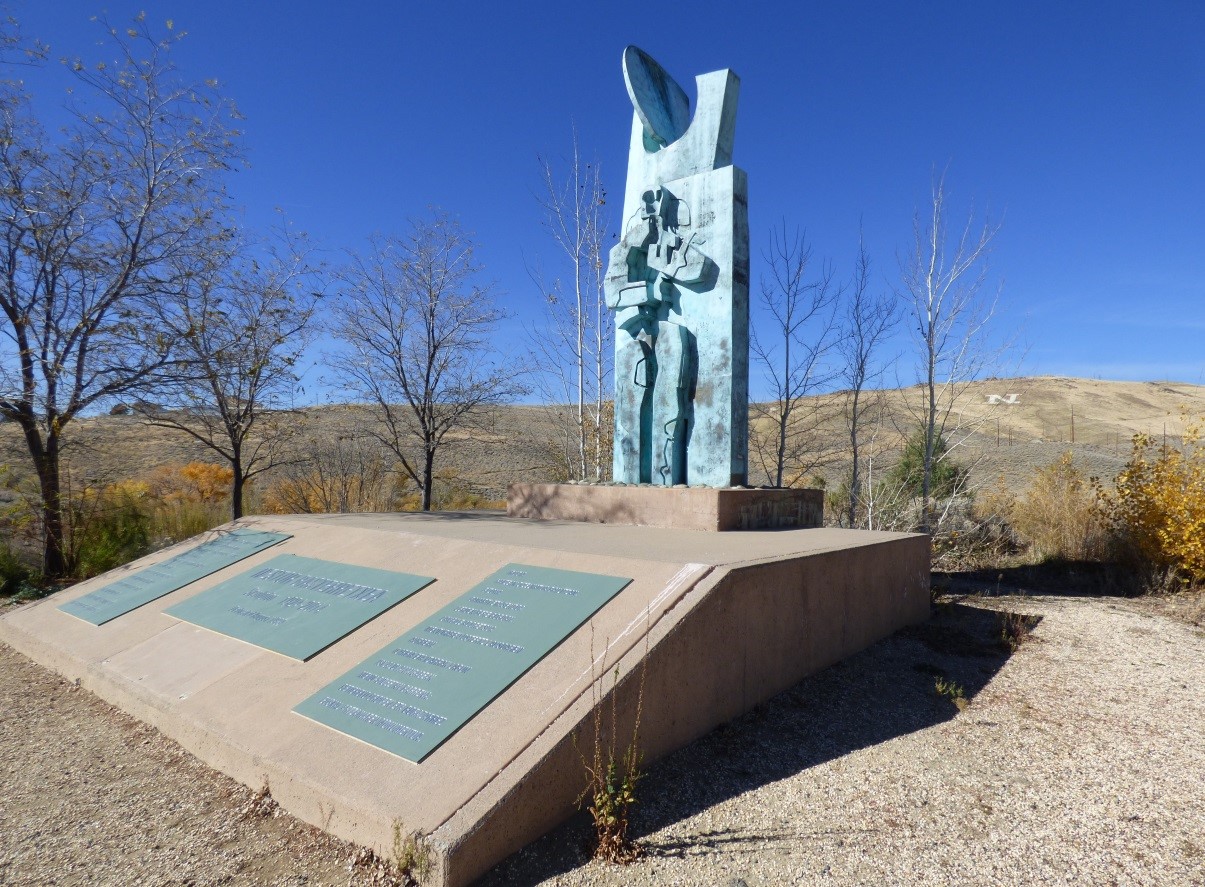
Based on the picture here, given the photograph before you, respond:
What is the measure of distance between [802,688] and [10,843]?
4.03 meters

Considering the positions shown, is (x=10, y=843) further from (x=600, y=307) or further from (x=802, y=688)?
(x=600, y=307)

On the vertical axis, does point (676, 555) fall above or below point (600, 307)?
below

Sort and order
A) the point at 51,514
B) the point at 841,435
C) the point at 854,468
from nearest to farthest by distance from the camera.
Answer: the point at 51,514, the point at 854,468, the point at 841,435

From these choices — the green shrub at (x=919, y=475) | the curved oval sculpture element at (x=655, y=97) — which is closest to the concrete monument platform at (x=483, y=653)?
the curved oval sculpture element at (x=655, y=97)

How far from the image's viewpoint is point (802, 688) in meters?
4.26

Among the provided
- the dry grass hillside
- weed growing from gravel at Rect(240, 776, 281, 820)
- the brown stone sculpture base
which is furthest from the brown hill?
weed growing from gravel at Rect(240, 776, 281, 820)

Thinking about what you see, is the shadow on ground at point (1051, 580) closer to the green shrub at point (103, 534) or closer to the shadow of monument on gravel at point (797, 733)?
the shadow of monument on gravel at point (797, 733)

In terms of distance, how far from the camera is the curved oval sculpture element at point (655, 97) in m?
7.53

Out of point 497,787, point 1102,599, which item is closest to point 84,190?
point 497,787

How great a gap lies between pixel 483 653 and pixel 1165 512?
8874 millimetres

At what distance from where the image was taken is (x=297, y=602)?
4535 millimetres

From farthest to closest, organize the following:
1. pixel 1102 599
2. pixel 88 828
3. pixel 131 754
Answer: pixel 1102 599 → pixel 131 754 → pixel 88 828

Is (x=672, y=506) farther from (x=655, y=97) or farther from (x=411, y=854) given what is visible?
(x=655, y=97)

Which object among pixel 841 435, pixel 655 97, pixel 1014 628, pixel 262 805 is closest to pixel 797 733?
pixel 262 805
